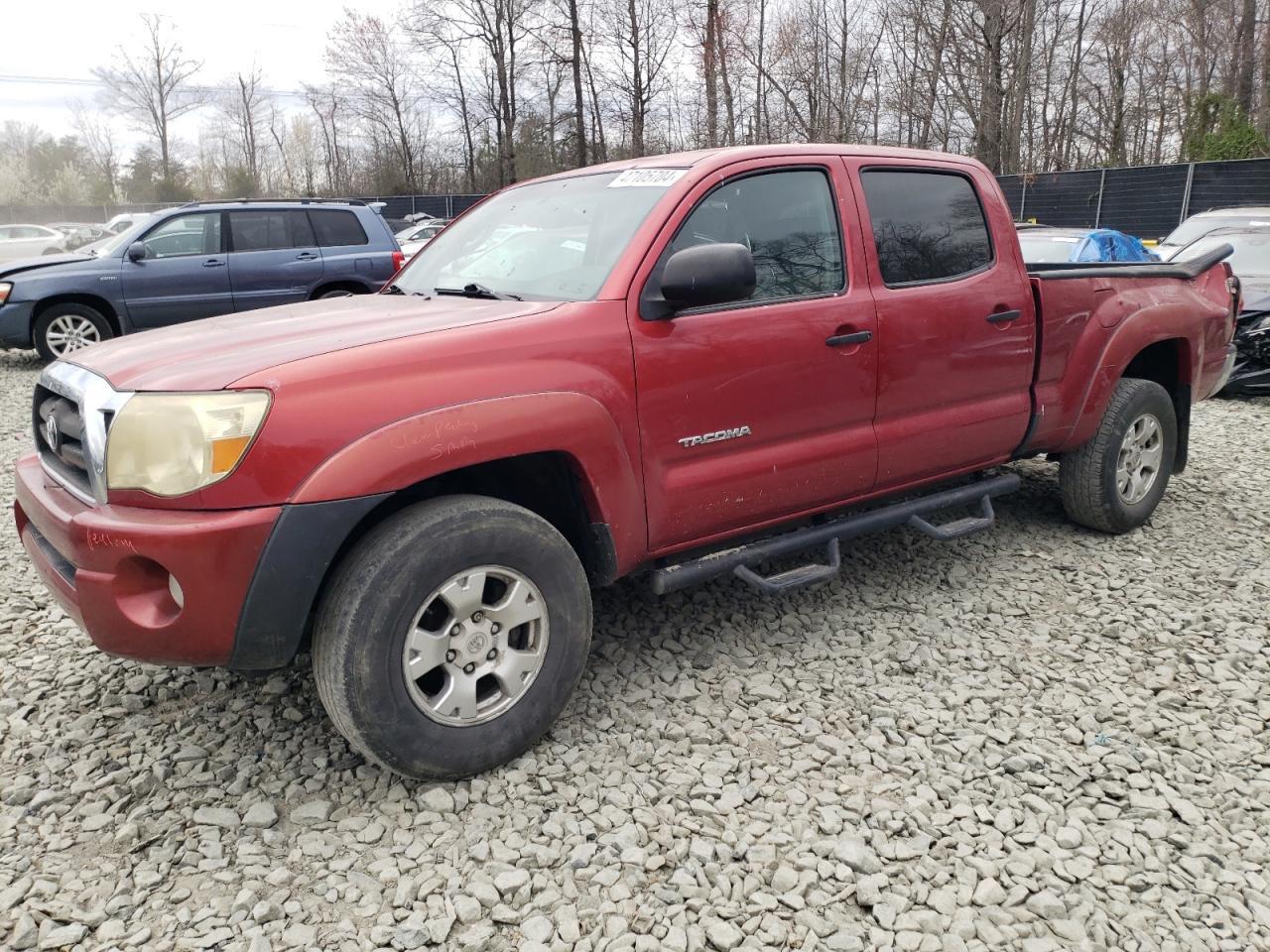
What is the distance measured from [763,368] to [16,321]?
9.42 metres

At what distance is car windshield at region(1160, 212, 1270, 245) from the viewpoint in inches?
415

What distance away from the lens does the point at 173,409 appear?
2.36 m

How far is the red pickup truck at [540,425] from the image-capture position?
2373 mm

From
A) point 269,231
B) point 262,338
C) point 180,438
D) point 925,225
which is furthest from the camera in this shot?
point 269,231

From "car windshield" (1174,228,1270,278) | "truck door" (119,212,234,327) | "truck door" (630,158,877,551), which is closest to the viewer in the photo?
"truck door" (630,158,877,551)

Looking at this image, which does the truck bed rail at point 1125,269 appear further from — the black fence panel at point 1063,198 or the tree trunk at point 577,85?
the tree trunk at point 577,85

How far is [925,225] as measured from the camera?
3.85m

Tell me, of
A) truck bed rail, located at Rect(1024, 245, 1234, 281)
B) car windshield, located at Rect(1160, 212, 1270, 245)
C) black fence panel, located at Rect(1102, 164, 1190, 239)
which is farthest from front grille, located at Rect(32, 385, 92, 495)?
black fence panel, located at Rect(1102, 164, 1190, 239)

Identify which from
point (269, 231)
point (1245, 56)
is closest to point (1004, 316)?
point (269, 231)

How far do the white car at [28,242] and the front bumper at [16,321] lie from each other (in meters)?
14.0

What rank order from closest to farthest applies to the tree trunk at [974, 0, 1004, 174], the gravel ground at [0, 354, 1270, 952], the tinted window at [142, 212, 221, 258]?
1. the gravel ground at [0, 354, 1270, 952]
2. the tinted window at [142, 212, 221, 258]
3. the tree trunk at [974, 0, 1004, 174]

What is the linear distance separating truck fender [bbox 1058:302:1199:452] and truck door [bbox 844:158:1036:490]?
0.44m

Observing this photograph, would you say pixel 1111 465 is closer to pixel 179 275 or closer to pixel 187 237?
pixel 179 275

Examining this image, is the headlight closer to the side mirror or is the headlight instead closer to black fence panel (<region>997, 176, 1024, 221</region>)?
the side mirror
